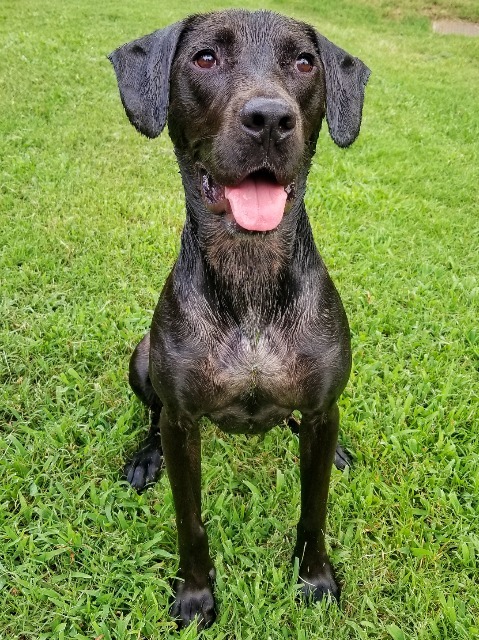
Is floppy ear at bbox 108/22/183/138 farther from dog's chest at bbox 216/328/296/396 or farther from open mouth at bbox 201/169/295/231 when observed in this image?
dog's chest at bbox 216/328/296/396

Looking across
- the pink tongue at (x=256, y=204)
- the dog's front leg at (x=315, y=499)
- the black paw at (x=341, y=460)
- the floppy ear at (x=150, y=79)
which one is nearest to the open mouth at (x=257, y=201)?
the pink tongue at (x=256, y=204)

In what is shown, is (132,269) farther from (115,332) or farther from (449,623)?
(449,623)

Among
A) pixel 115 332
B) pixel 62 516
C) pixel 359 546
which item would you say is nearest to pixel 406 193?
pixel 115 332

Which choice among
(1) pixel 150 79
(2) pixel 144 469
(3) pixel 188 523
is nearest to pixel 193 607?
(3) pixel 188 523

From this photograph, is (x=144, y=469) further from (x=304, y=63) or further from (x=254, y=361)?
(x=304, y=63)

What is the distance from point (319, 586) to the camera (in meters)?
2.54

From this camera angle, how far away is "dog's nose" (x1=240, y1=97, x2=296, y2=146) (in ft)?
5.70

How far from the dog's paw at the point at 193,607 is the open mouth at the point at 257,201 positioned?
1498mm

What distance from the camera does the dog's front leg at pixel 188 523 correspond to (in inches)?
92.4

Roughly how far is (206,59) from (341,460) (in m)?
1.98

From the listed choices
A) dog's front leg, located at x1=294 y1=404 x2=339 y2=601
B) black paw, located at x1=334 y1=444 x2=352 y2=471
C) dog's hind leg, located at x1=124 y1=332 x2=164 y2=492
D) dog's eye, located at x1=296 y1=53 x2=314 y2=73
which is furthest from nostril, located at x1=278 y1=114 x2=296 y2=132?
black paw, located at x1=334 y1=444 x2=352 y2=471

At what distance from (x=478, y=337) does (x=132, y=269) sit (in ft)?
7.79

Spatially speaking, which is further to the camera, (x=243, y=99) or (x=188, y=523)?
(x=188, y=523)

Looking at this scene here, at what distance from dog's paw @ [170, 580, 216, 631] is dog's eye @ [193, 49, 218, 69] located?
1.96 m
